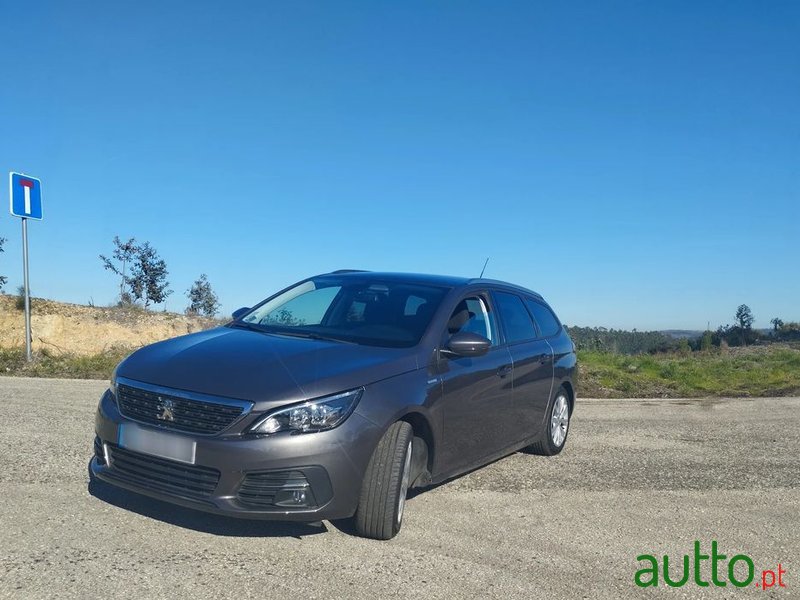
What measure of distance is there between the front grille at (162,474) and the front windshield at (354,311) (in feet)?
4.50

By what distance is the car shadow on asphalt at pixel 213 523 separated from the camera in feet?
13.8

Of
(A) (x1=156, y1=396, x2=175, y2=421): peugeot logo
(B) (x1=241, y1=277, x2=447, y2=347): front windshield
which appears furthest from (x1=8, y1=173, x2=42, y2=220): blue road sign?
(A) (x1=156, y1=396, x2=175, y2=421): peugeot logo

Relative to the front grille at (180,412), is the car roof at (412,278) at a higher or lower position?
higher

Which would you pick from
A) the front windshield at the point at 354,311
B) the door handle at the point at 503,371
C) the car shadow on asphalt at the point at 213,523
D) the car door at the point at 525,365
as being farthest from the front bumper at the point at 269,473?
the car door at the point at 525,365

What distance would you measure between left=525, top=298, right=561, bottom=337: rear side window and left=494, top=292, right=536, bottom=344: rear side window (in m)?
0.23

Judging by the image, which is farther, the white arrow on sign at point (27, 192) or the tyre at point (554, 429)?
the white arrow on sign at point (27, 192)

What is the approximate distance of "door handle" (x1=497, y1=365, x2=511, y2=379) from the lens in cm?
559

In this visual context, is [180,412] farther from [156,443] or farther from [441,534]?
[441,534]

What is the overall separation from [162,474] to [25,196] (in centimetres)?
1043

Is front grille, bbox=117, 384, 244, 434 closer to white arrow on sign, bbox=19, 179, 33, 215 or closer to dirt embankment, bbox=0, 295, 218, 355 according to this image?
white arrow on sign, bbox=19, 179, 33, 215

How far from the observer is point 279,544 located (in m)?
4.04

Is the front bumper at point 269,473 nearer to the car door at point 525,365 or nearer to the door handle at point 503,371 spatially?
the door handle at point 503,371

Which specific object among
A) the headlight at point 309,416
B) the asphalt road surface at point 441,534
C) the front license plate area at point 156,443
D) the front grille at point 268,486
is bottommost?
the asphalt road surface at point 441,534

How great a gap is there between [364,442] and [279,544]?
76 centimetres
